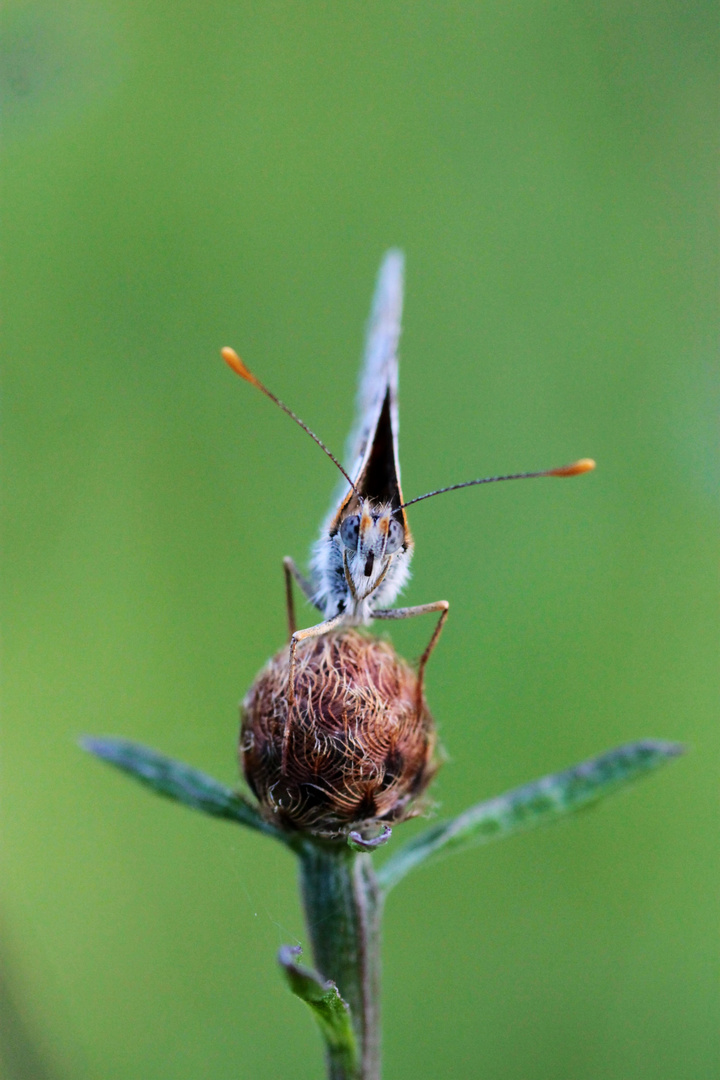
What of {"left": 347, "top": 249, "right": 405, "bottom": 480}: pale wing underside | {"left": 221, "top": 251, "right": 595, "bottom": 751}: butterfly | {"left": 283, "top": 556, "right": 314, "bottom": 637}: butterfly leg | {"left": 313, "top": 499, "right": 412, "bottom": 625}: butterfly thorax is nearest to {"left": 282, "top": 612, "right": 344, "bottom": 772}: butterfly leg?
{"left": 221, "top": 251, "right": 595, "bottom": 751}: butterfly

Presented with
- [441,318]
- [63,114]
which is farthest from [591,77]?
[63,114]

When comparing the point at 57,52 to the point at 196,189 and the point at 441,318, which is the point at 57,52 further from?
the point at 441,318

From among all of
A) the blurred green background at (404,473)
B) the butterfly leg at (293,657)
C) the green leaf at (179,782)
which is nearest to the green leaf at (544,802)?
the green leaf at (179,782)

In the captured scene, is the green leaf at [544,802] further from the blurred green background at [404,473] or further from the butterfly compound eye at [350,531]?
the blurred green background at [404,473]

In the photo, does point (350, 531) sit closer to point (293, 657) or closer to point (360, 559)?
point (360, 559)

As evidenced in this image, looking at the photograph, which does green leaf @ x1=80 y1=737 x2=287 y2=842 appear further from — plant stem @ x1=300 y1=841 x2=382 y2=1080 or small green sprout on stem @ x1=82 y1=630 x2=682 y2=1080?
plant stem @ x1=300 y1=841 x2=382 y2=1080

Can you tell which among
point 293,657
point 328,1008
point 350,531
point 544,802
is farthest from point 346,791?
point 350,531
